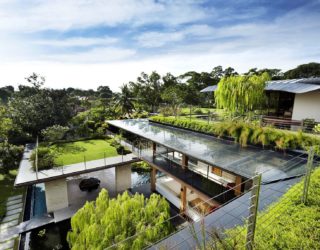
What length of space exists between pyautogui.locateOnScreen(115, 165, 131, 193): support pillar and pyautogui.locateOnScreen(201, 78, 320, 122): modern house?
42.9 ft

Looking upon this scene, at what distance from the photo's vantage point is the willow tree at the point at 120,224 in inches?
229

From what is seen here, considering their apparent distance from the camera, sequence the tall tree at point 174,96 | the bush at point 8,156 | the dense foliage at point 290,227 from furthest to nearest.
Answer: the tall tree at point 174,96, the bush at point 8,156, the dense foliage at point 290,227

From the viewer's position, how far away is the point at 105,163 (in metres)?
15.0

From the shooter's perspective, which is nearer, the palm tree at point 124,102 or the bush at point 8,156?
the bush at point 8,156

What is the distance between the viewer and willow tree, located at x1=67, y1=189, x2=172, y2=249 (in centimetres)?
581

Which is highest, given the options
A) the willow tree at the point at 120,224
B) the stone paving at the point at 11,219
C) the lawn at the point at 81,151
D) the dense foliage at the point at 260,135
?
the dense foliage at the point at 260,135

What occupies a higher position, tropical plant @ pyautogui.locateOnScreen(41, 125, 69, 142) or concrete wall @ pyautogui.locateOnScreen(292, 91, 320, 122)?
concrete wall @ pyautogui.locateOnScreen(292, 91, 320, 122)

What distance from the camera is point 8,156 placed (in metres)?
16.2

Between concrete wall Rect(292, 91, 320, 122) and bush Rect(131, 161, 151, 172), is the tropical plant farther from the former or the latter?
concrete wall Rect(292, 91, 320, 122)

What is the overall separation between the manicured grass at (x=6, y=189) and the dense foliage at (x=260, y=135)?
580 inches

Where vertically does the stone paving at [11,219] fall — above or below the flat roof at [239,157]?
below

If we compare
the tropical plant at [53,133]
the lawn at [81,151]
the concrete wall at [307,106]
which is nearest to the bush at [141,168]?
the lawn at [81,151]

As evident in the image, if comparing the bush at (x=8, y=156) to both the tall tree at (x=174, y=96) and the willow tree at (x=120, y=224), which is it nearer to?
the willow tree at (x=120, y=224)

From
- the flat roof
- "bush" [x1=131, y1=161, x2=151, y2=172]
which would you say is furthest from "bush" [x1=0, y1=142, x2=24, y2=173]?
the flat roof
